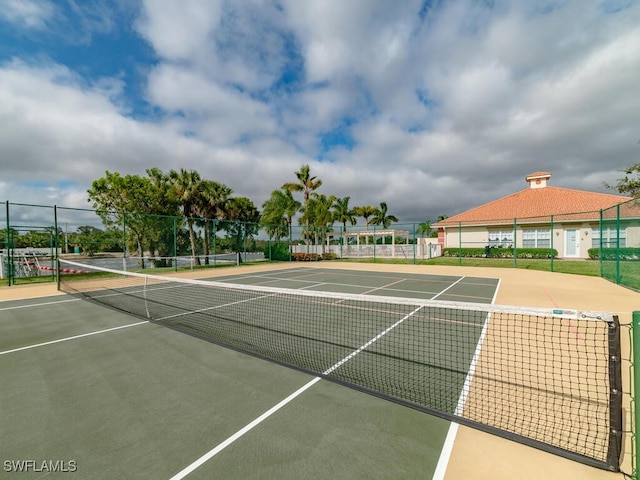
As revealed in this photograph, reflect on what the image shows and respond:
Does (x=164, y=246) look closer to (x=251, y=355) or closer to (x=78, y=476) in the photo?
(x=251, y=355)

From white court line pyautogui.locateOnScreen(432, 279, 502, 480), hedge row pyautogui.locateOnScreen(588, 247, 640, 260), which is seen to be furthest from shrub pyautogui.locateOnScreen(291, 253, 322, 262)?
white court line pyautogui.locateOnScreen(432, 279, 502, 480)

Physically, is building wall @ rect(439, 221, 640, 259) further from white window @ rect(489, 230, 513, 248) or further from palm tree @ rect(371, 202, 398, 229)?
palm tree @ rect(371, 202, 398, 229)

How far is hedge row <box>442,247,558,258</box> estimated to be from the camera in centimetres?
2727

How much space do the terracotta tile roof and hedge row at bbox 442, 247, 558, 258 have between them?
3156mm

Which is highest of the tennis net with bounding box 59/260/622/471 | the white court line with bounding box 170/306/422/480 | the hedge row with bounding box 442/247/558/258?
the hedge row with bounding box 442/247/558/258

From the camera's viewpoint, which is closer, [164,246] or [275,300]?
[275,300]

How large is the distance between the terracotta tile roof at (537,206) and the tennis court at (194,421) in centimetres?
3222

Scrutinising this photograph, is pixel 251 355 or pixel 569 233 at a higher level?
pixel 569 233

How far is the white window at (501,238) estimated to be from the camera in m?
30.1

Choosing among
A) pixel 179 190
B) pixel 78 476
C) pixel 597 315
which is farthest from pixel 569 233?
pixel 179 190

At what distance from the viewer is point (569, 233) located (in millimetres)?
27828

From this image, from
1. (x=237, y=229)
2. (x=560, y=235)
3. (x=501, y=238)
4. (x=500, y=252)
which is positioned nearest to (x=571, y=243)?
(x=560, y=235)

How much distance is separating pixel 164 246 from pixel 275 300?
17257 millimetres

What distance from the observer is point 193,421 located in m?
3.35
